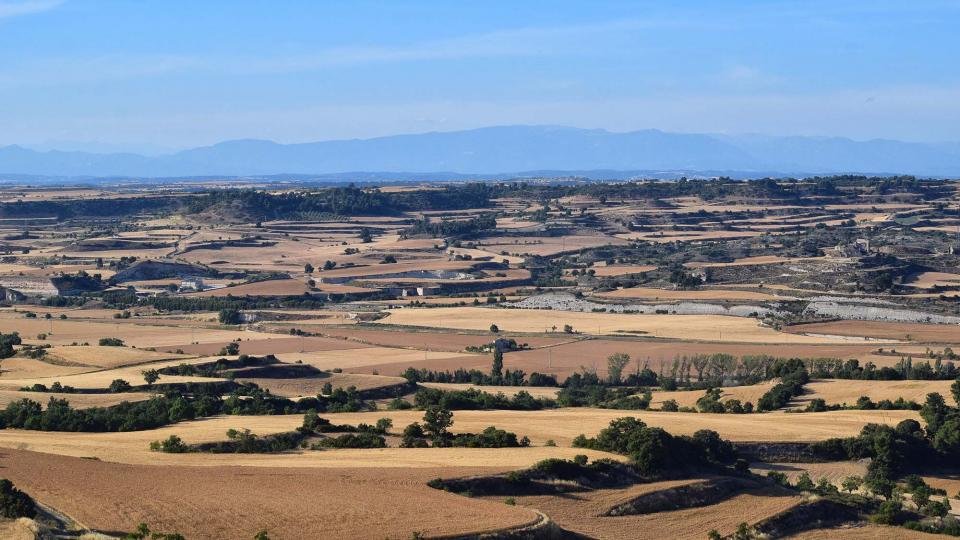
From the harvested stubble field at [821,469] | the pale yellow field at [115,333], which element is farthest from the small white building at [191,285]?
the harvested stubble field at [821,469]

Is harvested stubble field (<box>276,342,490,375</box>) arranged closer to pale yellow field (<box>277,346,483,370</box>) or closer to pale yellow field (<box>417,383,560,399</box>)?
pale yellow field (<box>277,346,483,370</box>)

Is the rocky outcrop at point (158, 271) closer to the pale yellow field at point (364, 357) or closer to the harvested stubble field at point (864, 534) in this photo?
the pale yellow field at point (364, 357)

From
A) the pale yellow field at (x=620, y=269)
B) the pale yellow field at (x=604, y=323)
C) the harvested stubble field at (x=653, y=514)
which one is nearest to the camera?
the harvested stubble field at (x=653, y=514)

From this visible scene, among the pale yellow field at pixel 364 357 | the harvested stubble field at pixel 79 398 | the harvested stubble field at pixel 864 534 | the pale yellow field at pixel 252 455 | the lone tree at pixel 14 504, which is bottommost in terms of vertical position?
the pale yellow field at pixel 364 357

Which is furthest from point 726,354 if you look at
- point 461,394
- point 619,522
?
point 619,522

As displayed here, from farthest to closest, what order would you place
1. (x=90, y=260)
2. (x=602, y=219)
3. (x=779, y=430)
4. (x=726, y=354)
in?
1. (x=602, y=219)
2. (x=90, y=260)
3. (x=726, y=354)
4. (x=779, y=430)

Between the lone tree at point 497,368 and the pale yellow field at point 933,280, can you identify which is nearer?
the lone tree at point 497,368

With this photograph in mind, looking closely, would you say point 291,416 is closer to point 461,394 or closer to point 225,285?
point 461,394

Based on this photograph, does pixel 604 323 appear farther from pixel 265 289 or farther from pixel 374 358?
pixel 265 289
